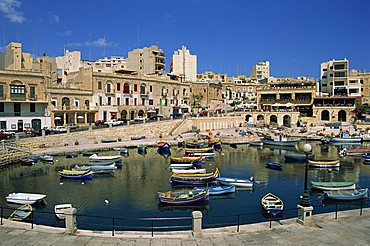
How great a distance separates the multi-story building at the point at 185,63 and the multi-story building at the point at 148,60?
19716 millimetres

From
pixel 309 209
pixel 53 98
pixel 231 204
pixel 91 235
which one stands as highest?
pixel 53 98

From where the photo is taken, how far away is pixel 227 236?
45.1 ft

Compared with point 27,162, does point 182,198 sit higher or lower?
lower

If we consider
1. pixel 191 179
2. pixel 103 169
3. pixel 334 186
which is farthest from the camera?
pixel 103 169

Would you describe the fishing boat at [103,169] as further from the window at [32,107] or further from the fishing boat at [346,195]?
the window at [32,107]

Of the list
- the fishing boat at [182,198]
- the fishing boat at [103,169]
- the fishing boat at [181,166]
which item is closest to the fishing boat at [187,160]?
the fishing boat at [181,166]

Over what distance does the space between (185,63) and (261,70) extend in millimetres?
58879

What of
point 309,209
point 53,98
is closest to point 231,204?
point 309,209

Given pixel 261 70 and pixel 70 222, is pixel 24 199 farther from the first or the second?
pixel 261 70

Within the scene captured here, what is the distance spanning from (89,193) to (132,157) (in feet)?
60.8

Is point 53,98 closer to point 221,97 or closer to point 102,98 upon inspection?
point 102,98

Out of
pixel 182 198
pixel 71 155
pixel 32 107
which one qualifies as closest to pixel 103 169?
pixel 71 155

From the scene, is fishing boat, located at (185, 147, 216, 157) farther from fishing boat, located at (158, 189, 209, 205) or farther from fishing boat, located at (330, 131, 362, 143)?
fishing boat, located at (330, 131, 362, 143)

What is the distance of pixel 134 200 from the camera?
25625 mm
